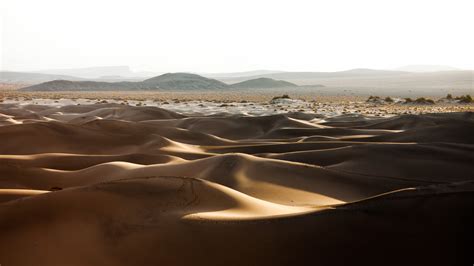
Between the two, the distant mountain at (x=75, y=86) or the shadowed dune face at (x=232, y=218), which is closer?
the shadowed dune face at (x=232, y=218)

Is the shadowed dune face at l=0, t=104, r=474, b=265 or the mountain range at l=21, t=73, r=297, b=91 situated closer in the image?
the shadowed dune face at l=0, t=104, r=474, b=265

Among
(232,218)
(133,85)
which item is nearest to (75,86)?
(133,85)

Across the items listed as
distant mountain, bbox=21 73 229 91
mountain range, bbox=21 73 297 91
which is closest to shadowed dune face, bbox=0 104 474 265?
mountain range, bbox=21 73 297 91

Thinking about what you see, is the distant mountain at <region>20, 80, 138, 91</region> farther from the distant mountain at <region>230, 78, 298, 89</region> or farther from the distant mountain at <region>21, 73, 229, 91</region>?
the distant mountain at <region>230, 78, 298, 89</region>

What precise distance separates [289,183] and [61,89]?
267 feet

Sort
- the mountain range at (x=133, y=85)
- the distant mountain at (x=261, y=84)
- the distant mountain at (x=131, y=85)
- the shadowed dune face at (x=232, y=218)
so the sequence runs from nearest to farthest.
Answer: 1. the shadowed dune face at (x=232, y=218)
2. the mountain range at (x=133, y=85)
3. the distant mountain at (x=131, y=85)
4. the distant mountain at (x=261, y=84)

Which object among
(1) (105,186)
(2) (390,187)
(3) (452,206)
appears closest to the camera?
(3) (452,206)

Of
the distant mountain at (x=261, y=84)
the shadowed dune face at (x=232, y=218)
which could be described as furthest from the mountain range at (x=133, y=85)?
the shadowed dune face at (x=232, y=218)

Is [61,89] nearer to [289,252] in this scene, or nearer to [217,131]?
[217,131]

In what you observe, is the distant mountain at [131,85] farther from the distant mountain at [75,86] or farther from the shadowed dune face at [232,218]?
the shadowed dune face at [232,218]

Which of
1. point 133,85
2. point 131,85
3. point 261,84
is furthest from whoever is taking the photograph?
point 261,84

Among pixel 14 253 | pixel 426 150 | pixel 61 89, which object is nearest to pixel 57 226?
pixel 14 253

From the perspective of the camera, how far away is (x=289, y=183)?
664cm

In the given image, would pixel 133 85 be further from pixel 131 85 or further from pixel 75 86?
pixel 75 86
